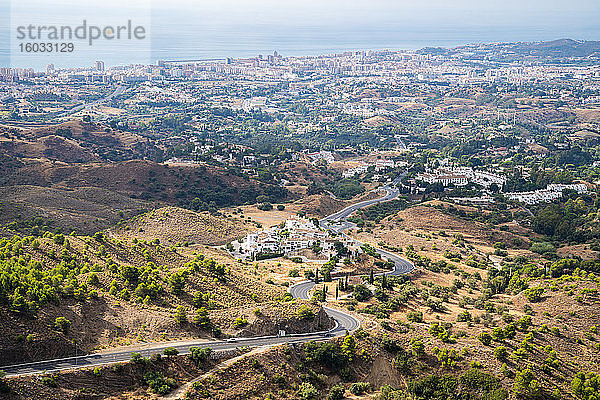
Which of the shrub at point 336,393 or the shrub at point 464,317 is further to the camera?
the shrub at point 464,317

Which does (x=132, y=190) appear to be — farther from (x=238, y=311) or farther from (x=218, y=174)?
(x=238, y=311)

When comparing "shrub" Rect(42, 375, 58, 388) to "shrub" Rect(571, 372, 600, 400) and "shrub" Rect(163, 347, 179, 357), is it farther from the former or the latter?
"shrub" Rect(571, 372, 600, 400)

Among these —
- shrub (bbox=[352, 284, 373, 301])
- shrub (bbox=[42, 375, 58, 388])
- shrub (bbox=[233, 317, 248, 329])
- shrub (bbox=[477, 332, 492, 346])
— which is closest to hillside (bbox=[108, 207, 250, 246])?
shrub (bbox=[352, 284, 373, 301])

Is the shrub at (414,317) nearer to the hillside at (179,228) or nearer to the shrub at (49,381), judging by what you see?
the shrub at (49,381)

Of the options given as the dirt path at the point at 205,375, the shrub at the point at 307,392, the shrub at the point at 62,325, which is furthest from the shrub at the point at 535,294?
the shrub at the point at 62,325

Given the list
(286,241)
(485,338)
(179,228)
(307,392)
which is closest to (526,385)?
(485,338)

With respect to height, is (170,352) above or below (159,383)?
above

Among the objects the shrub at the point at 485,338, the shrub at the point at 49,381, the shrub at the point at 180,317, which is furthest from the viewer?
the shrub at the point at 485,338

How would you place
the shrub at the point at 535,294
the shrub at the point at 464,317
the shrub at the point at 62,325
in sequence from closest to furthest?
1. the shrub at the point at 62,325
2. the shrub at the point at 464,317
3. the shrub at the point at 535,294

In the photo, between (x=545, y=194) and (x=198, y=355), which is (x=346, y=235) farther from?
(x=198, y=355)

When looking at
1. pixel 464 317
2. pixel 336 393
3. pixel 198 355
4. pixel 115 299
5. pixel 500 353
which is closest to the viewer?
pixel 198 355

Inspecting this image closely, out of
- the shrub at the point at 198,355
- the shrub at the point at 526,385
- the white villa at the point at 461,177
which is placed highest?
the white villa at the point at 461,177
